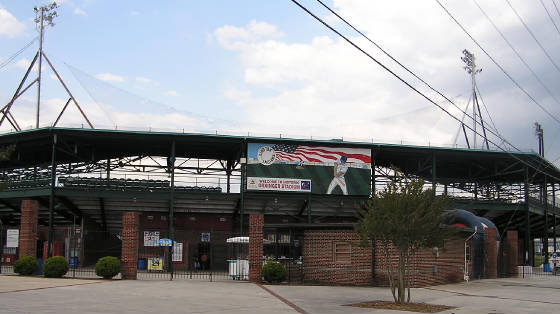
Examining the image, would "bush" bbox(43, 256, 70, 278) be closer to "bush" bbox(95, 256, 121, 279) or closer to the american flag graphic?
"bush" bbox(95, 256, 121, 279)

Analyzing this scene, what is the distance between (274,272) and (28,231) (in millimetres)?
15375

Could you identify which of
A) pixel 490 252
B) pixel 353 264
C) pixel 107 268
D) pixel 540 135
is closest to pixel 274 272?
pixel 353 264

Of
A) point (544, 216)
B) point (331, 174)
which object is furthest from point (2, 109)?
point (544, 216)

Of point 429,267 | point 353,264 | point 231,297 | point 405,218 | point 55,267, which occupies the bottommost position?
point 231,297

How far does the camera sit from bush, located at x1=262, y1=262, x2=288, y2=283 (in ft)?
94.0

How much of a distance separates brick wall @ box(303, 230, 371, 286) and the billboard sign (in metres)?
15.3

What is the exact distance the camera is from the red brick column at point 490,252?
3618cm

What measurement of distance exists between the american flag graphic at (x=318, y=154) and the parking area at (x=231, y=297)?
17.2 meters

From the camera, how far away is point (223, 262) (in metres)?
47.1

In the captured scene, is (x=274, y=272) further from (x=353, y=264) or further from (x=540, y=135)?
(x=540, y=135)

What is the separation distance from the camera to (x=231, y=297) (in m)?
21.4

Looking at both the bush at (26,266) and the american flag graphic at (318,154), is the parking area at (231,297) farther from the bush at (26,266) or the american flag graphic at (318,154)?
the american flag graphic at (318,154)

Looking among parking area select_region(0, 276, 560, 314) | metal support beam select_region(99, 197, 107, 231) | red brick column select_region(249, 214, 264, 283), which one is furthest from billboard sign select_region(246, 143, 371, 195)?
parking area select_region(0, 276, 560, 314)

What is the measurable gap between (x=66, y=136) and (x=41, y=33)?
1524 centimetres
